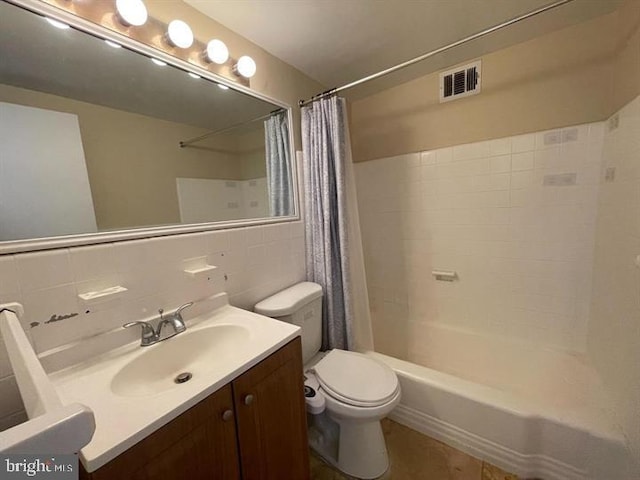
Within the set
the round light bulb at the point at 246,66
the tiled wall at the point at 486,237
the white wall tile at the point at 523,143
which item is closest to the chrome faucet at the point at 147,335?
the round light bulb at the point at 246,66

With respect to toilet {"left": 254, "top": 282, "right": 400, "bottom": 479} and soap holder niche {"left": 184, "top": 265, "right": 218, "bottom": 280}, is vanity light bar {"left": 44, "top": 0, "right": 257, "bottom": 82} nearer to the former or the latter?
soap holder niche {"left": 184, "top": 265, "right": 218, "bottom": 280}

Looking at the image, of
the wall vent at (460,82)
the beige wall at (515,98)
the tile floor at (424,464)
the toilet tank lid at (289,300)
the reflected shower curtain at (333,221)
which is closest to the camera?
the tile floor at (424,464)

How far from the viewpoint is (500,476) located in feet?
3.89

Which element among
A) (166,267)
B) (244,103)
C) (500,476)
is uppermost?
(244,103)

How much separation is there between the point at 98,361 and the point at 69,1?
118 centimetres

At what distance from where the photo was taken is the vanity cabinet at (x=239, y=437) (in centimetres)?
59

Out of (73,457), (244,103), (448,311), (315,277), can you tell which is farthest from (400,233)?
(73,457)

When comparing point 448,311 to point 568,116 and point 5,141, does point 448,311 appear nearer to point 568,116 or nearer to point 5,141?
point 568,116

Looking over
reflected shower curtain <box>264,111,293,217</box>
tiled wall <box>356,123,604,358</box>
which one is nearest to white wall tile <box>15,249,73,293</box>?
reflected shower curtain <box>264,111,293,217</box>

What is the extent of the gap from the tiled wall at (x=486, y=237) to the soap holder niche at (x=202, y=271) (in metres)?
1.49

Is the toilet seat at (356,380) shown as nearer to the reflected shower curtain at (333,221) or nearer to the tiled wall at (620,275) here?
the reflected shower curtain at (333,221)

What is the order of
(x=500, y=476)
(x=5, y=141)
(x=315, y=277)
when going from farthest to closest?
1. (x=315, y=277)
2. (x=500, y=476)
3. (x=5, y=141)

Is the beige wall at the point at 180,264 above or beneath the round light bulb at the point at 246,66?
beneath

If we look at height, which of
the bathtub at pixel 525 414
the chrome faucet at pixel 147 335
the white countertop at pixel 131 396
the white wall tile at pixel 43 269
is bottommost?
the bathtub at pixel 525 414
